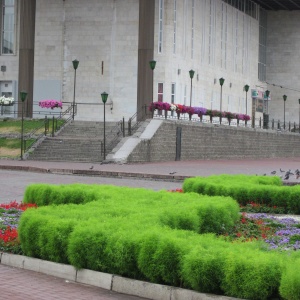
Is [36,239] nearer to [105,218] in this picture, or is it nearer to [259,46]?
[105,218]

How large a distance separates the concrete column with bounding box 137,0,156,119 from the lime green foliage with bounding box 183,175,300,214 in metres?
30.1

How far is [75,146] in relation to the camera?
4250cm

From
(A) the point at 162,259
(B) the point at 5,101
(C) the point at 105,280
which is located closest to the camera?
(A) the point at 162,259

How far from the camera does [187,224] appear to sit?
1248 cm

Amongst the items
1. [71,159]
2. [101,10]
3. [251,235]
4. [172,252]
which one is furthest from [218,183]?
[101,10]

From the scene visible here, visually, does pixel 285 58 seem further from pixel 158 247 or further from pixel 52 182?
pixel 158 247

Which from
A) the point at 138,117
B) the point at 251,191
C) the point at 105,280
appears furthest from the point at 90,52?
the point at 105,280

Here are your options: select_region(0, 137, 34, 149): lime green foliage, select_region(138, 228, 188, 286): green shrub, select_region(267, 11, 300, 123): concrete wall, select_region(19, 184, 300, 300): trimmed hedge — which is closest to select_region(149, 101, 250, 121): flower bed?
select_region(0, 137, 34, 149): lime green foliage

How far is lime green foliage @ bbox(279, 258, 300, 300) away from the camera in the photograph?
312 inches

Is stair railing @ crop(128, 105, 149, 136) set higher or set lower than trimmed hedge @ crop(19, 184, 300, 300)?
higher

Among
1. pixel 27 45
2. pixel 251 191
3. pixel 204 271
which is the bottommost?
pixel 204 271

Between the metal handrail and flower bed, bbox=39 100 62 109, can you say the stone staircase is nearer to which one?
the metal handrail

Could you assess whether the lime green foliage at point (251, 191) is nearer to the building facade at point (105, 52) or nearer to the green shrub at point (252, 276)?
the green shrub at point (252, 276)

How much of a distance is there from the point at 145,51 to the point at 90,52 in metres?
3.69
